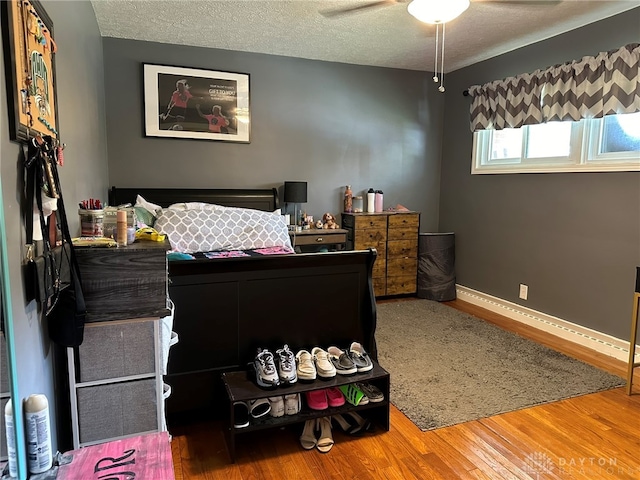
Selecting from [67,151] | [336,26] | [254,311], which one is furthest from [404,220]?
[67,151]

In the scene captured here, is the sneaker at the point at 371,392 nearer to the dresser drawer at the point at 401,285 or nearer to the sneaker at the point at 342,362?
the sneaker at the point at 342,362

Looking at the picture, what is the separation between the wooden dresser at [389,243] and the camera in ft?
14.9

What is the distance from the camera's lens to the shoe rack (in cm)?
198

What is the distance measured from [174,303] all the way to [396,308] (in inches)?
107

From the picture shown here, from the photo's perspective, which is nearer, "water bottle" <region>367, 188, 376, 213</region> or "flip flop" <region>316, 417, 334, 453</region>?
"flip flop" <region>316, 417, 334, 453</region>

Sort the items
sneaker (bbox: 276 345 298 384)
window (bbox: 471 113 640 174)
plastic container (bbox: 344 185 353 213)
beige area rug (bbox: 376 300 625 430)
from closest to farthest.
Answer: sneaker (bbox: 276 345 298 384) → beige area rug (bbox: 376 300 625 430) → window (bbox: 471 113 640 174) → plastic container (bbox: 344 185 353 213)

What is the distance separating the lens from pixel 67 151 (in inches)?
81.4

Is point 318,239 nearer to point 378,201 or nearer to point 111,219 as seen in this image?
point 378,201

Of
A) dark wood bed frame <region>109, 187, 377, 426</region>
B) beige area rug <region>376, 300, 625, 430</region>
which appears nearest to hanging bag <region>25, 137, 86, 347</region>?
dark wood bed frame <region>109, 187, 377, 426</region>

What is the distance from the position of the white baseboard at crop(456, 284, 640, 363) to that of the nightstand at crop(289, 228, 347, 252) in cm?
149

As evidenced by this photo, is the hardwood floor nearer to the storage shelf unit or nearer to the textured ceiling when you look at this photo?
the storage shelf unit

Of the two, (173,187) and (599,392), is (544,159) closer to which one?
(599,392)

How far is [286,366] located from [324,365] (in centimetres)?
19

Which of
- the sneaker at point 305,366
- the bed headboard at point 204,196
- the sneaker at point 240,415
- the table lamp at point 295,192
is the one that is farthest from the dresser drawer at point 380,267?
the sneaker at point 240,415
